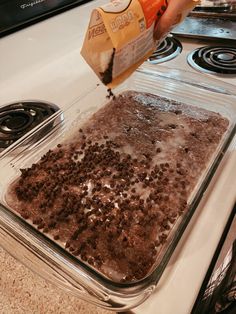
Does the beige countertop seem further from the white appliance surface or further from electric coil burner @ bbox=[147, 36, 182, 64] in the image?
electric coil burner @ bbox=[147, 36, 182, 64]

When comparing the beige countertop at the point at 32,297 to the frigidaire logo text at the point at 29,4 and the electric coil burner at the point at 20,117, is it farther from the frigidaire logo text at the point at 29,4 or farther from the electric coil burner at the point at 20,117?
the frigidaire logo text at the point at 29,4

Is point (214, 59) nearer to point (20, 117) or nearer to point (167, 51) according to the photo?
point (167, 51)

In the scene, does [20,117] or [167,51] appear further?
[167,51]

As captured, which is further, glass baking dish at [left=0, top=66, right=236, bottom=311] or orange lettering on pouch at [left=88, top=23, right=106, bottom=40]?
orange lettering on pouch at [left=88, top=23, right=106, bottom=40]

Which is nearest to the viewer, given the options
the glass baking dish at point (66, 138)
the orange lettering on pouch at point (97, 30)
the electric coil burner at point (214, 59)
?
the glass baking dish at point (66, 138)

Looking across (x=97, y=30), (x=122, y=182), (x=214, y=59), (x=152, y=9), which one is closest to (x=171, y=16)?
(x=152, y=9)

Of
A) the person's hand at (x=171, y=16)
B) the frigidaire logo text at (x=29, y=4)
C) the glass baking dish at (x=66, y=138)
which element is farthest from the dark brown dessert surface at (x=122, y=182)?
the frigidaire logo text at (x=29, y=4)

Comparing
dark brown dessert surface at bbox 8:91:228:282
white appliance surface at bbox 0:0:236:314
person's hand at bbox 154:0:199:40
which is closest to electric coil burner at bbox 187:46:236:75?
white appliance surface at bbox 0:0:236:314
